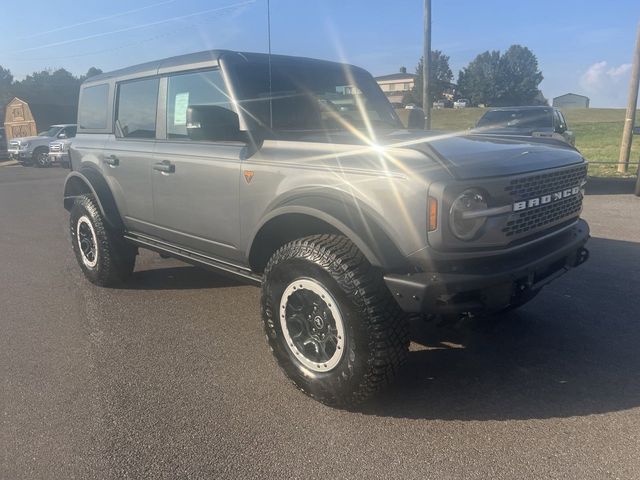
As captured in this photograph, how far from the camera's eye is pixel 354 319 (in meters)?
2.82

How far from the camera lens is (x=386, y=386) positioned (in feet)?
9.52

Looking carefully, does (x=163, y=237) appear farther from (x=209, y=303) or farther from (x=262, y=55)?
(x=262, y=55)

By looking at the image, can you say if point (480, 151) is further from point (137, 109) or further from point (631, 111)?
point (631, 111)

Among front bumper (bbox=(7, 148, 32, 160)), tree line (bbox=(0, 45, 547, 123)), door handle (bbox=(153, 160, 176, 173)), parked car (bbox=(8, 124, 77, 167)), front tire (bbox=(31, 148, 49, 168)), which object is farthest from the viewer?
tree line (bbox=(0, 45, 547, 123))

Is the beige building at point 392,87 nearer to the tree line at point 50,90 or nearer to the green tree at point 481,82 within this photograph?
the tree line at point 50,90

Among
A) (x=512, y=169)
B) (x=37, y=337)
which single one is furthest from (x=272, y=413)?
(x=37, y=337)

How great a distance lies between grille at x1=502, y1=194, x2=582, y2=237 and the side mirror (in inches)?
68.5

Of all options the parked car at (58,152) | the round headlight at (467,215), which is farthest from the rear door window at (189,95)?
the parked car at (58,152)

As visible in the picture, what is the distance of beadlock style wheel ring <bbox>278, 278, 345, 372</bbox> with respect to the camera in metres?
2.97

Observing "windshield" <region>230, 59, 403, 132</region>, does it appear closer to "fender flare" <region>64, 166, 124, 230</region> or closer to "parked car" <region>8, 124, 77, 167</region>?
"fender flare" <region>64, 166, 124, 230</region>

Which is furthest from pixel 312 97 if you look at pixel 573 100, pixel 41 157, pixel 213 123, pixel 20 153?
pixel 573 100

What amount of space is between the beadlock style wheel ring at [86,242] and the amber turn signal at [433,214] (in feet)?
12.1

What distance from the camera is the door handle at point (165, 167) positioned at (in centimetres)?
409

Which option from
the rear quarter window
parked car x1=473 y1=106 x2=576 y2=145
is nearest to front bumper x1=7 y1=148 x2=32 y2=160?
parked car x1=473 y1=106 x2=576 y2=145
